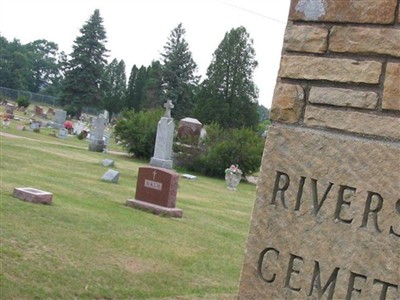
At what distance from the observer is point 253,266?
2533 millimetres

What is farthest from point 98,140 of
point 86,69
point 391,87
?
point 86,69

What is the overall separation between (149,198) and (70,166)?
712cm

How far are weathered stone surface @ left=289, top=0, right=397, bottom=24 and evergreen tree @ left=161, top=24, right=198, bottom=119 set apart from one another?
63.8 meters

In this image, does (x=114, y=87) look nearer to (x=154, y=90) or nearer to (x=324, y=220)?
(x=154, y=90)

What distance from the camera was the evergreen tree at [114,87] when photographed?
253 ft

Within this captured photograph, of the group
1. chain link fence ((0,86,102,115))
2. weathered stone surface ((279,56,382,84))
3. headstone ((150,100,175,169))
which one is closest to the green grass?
weathered stone surface ((279,56,382,84))

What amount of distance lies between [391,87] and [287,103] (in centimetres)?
40

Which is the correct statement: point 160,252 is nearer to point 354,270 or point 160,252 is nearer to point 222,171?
point 354,270

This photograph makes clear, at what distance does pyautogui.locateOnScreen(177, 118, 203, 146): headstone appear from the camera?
103ft

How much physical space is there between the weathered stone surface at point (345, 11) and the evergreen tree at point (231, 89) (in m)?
55.2

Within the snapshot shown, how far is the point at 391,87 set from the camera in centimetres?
231

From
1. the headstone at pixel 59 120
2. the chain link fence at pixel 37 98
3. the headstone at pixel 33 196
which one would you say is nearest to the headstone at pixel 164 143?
the headstone at pixel 33 196

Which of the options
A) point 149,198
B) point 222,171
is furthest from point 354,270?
point 222,171

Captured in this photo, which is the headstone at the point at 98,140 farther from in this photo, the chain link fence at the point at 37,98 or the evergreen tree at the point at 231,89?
the chain link fence at the point at 37,98
